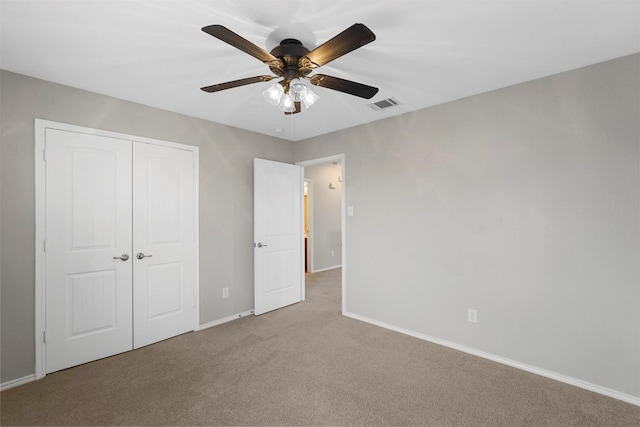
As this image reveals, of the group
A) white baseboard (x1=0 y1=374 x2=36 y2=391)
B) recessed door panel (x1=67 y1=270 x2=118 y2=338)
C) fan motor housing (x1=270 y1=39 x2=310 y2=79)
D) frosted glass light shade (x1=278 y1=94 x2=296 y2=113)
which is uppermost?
fan motor housing (x1=270 y1=39 x2=310 y2=79)

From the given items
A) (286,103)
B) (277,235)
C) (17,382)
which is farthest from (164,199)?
(286,103)

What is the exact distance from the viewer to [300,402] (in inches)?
82.7

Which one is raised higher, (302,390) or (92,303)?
(92,303)

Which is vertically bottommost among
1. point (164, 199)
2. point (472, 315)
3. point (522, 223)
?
point (472, 315)

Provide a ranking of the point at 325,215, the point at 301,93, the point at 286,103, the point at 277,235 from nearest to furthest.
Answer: the point at 301,93, the point at 286,103, the point at 277,235, the point at 325,215

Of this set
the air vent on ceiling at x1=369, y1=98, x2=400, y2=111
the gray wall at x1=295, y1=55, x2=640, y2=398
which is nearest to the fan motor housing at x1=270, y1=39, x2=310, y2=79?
the air vent on ceiling at x1=369, y1=98, x2=400, y2=111

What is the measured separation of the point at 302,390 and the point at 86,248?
228cm

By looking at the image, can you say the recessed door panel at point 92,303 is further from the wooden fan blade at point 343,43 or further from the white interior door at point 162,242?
the wooden fan blade at point 343,43

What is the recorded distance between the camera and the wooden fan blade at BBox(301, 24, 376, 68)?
1.34 meters

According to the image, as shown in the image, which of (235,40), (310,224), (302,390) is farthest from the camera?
(310,224)

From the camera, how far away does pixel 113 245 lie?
9.25ft

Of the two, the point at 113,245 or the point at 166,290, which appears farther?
the point at 166,290

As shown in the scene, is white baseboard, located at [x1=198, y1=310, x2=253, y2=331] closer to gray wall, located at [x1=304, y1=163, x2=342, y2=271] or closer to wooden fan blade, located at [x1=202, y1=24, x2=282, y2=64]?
gray wall, located at [x1=304, y1=163, x2=342, y2=271]

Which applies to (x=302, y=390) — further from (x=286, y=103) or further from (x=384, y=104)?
(x=384, y=104)
